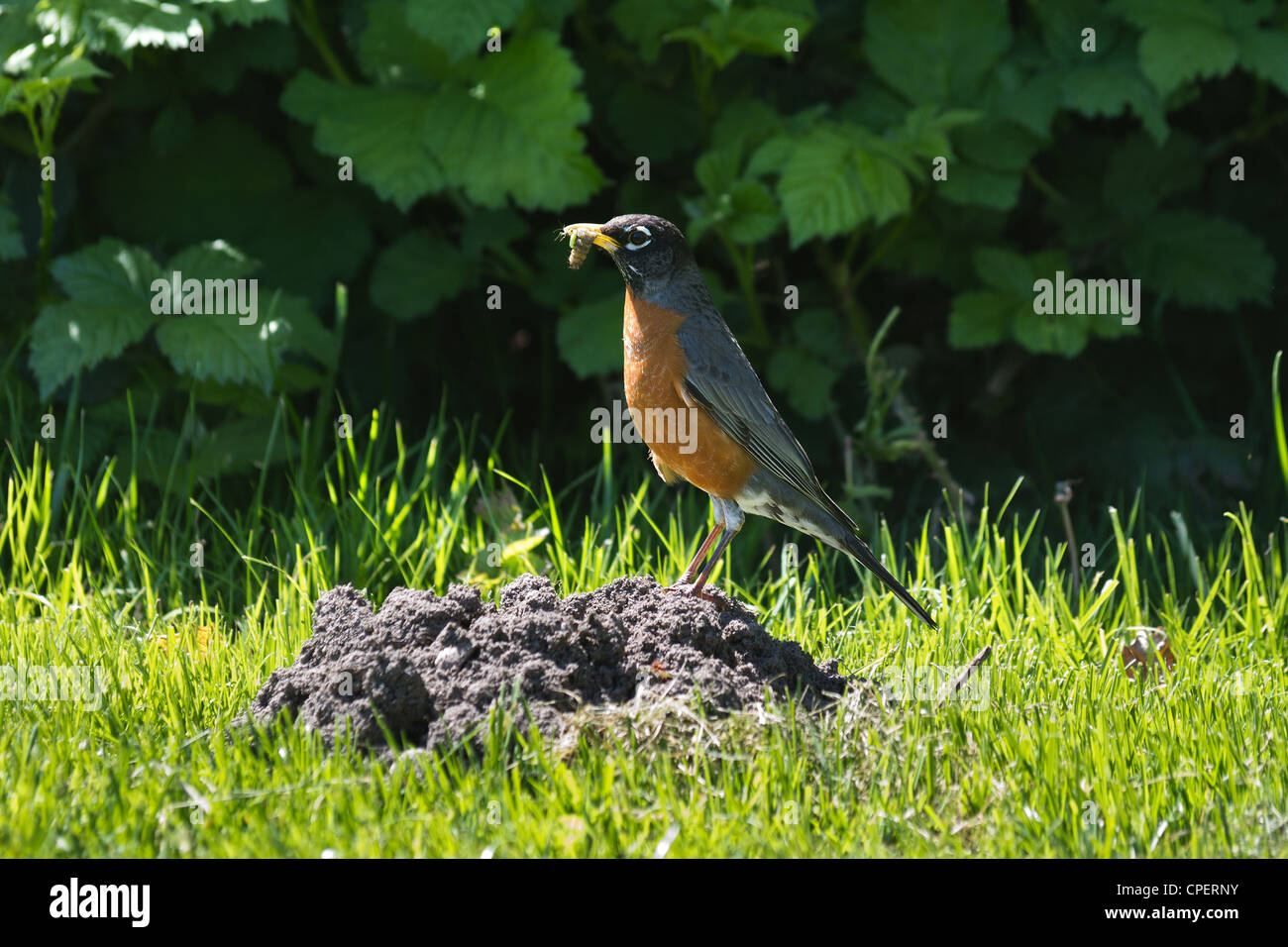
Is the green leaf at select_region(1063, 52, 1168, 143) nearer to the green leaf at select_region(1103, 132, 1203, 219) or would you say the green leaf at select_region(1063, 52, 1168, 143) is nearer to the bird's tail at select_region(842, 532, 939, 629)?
the green leaf at select_region(1103, 132, 1203, 219)

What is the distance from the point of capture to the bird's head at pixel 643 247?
4.12m

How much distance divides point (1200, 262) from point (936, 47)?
1.42 metres

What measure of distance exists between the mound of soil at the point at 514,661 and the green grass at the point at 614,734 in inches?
4.2

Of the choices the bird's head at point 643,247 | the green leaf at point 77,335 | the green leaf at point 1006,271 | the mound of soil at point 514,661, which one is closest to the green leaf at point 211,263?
the green leaf at point 77,335

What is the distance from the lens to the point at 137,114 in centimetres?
609

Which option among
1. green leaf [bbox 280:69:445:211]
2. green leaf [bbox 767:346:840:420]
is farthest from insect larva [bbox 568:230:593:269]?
green leaf [bbox 767:346:840:420]

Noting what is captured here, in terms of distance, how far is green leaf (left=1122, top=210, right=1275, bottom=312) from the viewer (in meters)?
5.59

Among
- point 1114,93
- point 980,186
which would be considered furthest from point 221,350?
point 1114,93

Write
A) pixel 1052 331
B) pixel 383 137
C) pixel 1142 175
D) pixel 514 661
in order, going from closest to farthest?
pixel 514 661, pixel 383 137, pixel 1052 331, pixel 1142 175

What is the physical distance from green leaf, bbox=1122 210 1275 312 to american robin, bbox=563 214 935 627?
2277 mm

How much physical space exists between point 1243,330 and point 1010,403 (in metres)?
1.14

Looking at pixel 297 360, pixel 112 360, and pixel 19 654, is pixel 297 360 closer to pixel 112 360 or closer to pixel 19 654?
pixel 112 360

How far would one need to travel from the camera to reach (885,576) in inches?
154

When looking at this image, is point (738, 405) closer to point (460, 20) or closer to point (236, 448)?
point (460, 20)
